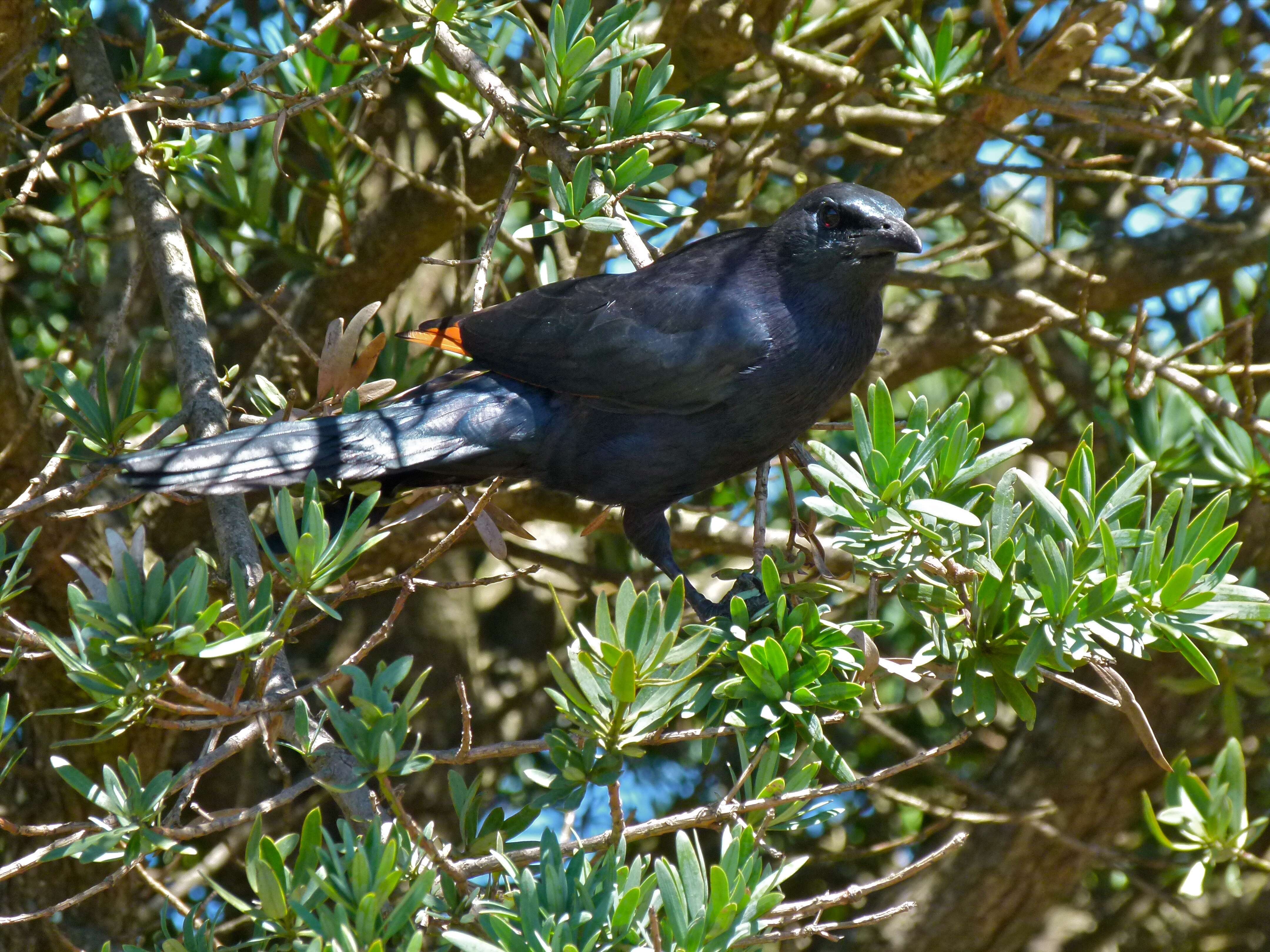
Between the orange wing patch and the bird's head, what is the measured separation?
85 centimetres

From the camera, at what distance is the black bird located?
2.84 meters

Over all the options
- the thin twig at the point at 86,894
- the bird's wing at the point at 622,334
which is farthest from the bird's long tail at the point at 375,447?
the thin twig at the point at 86,894

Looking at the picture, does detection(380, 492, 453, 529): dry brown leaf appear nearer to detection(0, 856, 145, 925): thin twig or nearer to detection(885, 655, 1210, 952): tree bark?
detection(0, 856, 145, 925): thin twig

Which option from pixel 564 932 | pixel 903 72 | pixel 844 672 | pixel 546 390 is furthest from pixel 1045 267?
pixel 564 932

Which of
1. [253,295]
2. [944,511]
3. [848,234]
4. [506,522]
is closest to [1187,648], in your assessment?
[944,511]

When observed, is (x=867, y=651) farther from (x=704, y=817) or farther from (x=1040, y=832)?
(x=1040, y=832)

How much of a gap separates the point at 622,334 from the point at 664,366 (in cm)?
14

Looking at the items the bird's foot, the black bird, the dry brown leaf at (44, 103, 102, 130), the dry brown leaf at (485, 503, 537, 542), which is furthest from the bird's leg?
the dry brown leaf at (44, 103, 102, 130)

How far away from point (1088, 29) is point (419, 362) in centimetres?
214

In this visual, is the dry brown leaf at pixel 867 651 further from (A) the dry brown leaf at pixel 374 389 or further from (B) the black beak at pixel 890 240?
(A) the dry brown leaf at pixel 374 389

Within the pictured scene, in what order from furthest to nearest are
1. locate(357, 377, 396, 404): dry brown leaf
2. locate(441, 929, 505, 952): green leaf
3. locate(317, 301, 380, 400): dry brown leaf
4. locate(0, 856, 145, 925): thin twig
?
locate(357, 377, 396, 404): dry brown leaf < locate(317, 301, 380, 400): dry brown leaf < locate(0, 856, 145, 925): thin twig < locate(441, 929, 505, 952): green leaf

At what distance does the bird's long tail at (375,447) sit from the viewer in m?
2.30

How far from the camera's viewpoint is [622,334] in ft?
9.65

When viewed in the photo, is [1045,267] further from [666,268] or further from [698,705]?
[698,705]
